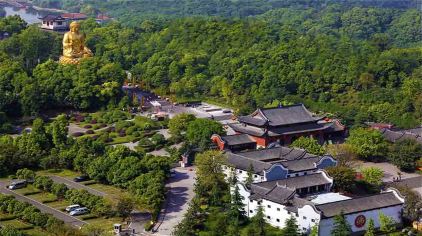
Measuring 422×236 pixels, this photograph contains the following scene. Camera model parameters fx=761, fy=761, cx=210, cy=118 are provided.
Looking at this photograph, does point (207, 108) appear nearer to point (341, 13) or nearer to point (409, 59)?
point (409, 59)

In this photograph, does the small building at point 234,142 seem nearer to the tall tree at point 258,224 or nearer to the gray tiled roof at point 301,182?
the gray tiled roof at point 301,182

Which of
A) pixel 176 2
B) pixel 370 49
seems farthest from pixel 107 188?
pixel 176 2

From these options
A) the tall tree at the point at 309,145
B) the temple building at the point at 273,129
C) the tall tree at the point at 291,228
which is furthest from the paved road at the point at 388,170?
the tall tree at the point at 291,228

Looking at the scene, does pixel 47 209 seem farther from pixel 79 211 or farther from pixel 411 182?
pixel 411 182

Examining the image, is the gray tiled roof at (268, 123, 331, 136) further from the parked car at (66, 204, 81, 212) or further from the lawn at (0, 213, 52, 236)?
the lawn at (0, 213, 52, 236)

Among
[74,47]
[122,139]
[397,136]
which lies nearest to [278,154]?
[397,136]
